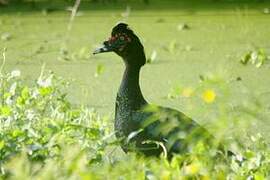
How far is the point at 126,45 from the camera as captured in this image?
3.22 meters

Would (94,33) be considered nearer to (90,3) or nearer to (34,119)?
(90,3)

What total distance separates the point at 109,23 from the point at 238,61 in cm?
146

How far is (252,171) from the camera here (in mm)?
2311

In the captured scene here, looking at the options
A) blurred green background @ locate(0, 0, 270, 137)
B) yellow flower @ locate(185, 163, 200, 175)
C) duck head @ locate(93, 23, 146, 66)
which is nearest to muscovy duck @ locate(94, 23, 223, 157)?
duck head @ locate(93, 23, 146, 66)

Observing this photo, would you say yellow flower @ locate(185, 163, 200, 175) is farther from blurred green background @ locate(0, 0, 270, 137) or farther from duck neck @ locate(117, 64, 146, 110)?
blurred green background @ locate(0, 0, 270, 137)

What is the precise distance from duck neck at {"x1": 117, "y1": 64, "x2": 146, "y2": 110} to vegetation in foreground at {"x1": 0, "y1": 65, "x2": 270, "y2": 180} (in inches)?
14.1

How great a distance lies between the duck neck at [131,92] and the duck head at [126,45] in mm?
28

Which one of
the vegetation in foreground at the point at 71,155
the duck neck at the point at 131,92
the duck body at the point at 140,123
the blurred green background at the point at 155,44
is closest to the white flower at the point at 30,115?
the vegetation in foreground at the point at 71,155

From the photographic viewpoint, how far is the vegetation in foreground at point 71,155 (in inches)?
73.0

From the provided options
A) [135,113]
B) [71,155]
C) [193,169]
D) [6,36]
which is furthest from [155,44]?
[71,155]

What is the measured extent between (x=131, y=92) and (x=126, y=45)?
0.55 ft

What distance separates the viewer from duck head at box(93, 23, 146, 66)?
320cm

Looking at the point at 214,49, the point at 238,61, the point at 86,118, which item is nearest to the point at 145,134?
the point at 86,118

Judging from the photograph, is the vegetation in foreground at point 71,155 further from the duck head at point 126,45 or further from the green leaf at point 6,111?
the duck head at point 126,45
